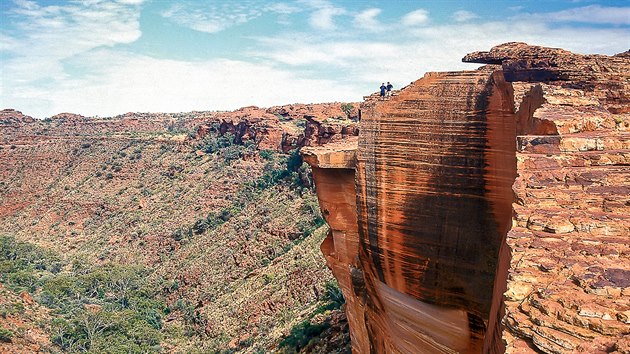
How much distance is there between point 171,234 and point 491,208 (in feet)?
153

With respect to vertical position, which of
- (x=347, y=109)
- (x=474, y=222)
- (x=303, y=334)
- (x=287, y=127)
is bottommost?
(x=303, y=334)

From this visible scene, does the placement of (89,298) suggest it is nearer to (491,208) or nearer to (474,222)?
(474,222)

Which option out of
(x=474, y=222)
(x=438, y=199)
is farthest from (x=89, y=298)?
(x=474, y=222)

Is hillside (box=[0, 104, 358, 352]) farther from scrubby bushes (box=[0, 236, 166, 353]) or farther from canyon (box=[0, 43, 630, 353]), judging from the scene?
canyon (box=[0, 43, 630, 353])

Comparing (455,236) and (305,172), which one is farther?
(305,172)

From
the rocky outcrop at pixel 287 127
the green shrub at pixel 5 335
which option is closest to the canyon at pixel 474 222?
the green shrub at pixel 5 335

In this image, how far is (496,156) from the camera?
7.99 m

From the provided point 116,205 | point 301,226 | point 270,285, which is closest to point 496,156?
point 270,285

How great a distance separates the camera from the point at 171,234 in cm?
5066

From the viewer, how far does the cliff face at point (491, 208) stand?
3973mm

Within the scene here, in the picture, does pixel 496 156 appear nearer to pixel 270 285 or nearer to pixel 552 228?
pixel 552 228

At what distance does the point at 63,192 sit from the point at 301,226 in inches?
1831

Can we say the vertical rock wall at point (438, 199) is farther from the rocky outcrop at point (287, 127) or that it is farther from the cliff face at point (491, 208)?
the rocky outcrop at point (287, 127)

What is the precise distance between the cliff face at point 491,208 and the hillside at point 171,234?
36.4 ft
